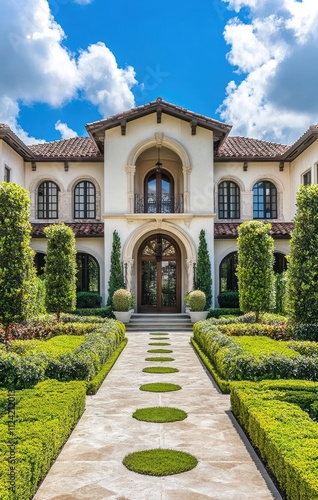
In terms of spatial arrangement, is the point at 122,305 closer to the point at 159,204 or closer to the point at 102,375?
the point at 159,204

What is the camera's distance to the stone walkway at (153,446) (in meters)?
4.79

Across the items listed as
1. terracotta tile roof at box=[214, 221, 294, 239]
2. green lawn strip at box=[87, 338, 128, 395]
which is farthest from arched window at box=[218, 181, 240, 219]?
green lawn strip at box=[87, 338, 128, 395]

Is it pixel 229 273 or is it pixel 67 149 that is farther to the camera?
pixel 67 149

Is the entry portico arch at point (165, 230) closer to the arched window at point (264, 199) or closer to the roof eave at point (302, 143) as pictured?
the arched window at point (264, 199)

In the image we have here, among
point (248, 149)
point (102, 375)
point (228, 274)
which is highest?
point (248, 149)

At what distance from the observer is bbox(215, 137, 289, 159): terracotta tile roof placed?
2353cm

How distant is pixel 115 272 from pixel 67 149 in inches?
290

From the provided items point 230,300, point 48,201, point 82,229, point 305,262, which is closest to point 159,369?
point 305,262

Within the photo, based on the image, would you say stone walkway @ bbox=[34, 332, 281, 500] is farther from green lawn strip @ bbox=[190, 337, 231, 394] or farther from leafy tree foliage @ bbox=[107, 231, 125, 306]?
leafy tree foliage @ bbox=[107, 231, 125, 306]

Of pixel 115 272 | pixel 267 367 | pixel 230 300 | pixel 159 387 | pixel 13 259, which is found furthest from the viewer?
pixel 230 300

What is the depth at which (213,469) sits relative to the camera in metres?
5.32

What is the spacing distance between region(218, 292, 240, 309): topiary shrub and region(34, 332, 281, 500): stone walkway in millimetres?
11832

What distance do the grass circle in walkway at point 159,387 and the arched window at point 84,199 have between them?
50.5 ft

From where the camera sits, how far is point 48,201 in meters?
24.0
